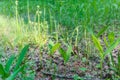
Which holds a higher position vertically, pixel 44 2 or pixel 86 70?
pixel 44 2

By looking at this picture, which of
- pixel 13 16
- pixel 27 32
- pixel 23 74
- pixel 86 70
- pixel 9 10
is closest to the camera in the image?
pixel 23 74

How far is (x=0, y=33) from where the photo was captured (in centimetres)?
361

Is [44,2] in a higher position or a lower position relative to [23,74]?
higher

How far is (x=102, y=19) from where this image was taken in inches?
150

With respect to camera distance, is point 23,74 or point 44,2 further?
point 44,2

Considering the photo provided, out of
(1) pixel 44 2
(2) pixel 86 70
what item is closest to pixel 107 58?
(2) pixel 86 70

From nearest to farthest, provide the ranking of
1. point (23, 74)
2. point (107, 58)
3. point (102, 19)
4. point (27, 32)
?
point (23, 74), point (107, 58), point (27, 32), point (102, 19)

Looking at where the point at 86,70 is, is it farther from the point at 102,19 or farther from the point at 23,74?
the point at 102,19

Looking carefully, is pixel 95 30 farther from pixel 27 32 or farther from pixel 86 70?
pixel 86 70

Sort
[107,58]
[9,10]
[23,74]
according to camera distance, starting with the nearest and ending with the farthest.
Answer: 1. [23,74]
2. [107,58]
3. [9,10]

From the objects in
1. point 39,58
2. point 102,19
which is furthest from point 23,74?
point 102,19

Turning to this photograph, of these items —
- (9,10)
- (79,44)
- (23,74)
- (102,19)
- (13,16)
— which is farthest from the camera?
(9,10)

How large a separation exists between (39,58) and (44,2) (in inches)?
76.0

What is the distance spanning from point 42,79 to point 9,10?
2173mm
